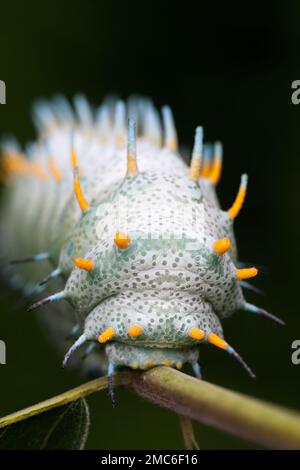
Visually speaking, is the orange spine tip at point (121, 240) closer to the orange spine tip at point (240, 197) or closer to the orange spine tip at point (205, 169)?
the orange spine tip at point (240, 197)

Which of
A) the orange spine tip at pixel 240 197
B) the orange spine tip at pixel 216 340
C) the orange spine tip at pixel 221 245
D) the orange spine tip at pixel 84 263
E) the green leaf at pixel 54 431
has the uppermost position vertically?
the orange spine tip at pixel 240 197

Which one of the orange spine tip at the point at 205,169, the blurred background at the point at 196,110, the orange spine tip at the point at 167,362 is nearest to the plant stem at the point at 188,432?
the orange spine tip at the point at 167,362

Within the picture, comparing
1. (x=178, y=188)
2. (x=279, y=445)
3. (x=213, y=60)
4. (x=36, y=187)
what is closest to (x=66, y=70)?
(x=213, y=60)

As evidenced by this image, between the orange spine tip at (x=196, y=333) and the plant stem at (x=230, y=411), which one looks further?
the orange spine tip at (x=196, y=333)

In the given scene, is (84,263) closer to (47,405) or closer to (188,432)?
(47,405)

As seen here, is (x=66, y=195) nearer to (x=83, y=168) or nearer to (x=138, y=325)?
(x=83, y=168)
